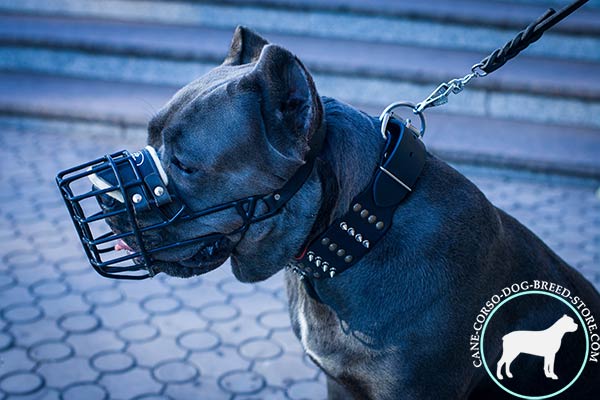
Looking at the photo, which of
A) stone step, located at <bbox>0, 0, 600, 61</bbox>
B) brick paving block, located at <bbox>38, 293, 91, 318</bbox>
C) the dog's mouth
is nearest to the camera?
the dog's mouth

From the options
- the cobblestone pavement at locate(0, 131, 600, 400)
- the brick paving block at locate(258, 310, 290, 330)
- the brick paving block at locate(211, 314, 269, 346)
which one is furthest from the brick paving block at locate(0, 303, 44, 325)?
the brick paving block at locate(258, 310, 290, 330)

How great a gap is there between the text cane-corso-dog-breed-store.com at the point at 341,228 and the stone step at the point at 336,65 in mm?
4481

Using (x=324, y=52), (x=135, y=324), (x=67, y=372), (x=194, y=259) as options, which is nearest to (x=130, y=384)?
(x=67, y=372)

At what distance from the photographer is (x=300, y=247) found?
2012 millimetres

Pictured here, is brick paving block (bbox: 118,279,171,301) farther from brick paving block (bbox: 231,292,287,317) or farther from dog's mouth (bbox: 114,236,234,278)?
dog's mouth (bbox: 114,236,234,278)

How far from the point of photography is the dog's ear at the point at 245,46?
89.7 inches

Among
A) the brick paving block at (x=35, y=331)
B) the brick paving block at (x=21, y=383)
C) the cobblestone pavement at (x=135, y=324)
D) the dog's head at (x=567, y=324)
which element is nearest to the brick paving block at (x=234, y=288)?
the cobblestone pavement at (x=135, y=324)

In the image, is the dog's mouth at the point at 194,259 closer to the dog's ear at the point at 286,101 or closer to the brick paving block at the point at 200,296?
the dog's ear at the point at 286,101

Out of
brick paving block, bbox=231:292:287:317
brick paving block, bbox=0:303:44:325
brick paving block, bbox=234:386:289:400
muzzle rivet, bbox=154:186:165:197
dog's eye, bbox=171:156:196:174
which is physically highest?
dog's eye, bbox=171:156:196:174

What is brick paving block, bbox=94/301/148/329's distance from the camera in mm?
3701

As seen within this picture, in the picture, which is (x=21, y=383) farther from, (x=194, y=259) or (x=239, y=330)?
(x=194, y=259)

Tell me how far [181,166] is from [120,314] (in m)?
2.05

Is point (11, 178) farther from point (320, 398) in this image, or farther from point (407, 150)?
point (407, 150)

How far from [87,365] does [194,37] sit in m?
4.57
